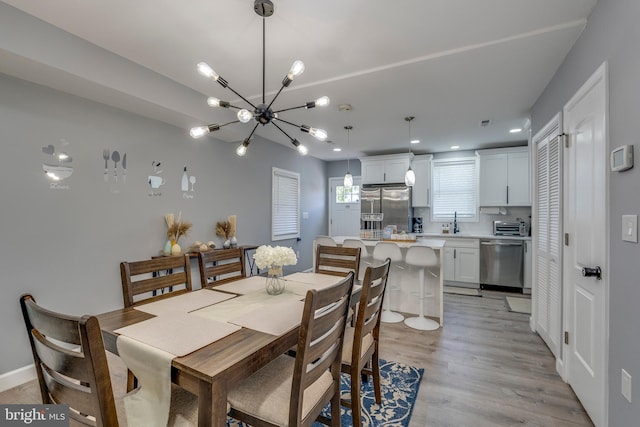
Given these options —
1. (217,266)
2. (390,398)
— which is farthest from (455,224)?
(217,266)

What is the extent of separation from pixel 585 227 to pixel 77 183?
13.2 feet

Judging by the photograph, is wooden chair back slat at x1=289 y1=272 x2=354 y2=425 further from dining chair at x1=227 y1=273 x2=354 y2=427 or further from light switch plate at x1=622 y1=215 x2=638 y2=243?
light switch plate at x1=622 y1=215 x2=638 y2=243

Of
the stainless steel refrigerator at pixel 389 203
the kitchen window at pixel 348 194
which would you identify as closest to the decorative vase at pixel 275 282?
the stainless steel refrigerator at pixel 389 203

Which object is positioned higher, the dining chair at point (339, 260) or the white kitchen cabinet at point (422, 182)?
the white kitchen cabinet at point (422, 182)

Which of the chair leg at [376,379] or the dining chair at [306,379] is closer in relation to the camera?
the dining chair at [306,379]

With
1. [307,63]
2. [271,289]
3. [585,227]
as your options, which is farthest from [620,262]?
[307,63]

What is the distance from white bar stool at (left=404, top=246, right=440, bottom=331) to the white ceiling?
5.73 ft

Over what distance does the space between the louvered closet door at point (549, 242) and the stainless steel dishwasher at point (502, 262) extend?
1.92m

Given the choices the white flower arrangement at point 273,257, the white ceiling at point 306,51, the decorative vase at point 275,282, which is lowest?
the decorative vase at point 275,282

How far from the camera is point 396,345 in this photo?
2992mm

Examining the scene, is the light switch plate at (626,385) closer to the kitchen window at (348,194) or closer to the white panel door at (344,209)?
the white panel door at (344,209)

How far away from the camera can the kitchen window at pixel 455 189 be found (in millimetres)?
5742

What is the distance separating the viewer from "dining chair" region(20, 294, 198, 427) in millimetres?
923

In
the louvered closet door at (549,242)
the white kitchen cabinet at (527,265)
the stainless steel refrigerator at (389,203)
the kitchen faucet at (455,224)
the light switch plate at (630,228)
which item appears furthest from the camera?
the kitchen faucet at (455,224)
